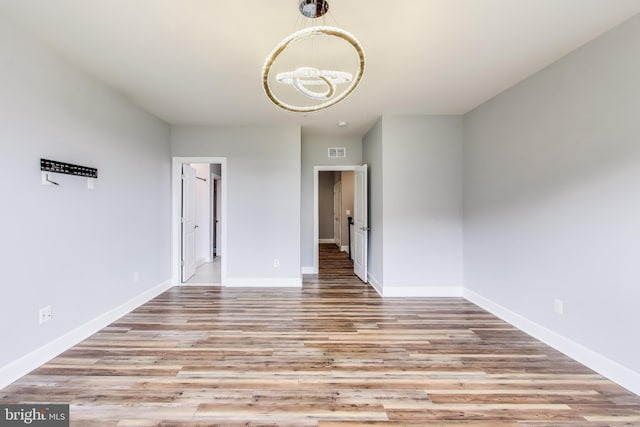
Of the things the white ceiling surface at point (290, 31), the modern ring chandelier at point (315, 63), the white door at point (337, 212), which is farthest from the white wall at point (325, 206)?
the modern ring chandelier at point (315, 63)

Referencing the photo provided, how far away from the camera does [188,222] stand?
5.14m

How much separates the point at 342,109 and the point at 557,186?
2.58m

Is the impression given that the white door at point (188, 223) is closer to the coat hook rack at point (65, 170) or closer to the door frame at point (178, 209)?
the door frame at point (178, 209)

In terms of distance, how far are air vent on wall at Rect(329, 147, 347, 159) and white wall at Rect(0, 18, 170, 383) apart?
308cm

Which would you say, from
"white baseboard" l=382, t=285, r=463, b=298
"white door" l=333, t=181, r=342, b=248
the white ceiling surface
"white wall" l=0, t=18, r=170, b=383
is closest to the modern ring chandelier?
the white ceiling surface

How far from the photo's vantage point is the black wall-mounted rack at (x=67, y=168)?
96.2 inches

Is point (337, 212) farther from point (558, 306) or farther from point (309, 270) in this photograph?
point (558, 306)

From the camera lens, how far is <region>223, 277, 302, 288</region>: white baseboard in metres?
4.74

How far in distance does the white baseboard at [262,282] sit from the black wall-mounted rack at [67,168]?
243cm

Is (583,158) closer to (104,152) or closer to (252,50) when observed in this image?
(252,50)

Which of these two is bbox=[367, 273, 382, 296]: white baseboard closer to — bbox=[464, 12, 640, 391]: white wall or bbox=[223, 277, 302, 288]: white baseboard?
bbox=[223, 277, 302, 288]: white baseboard

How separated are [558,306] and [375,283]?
239cm

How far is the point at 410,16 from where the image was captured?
84.1 inches

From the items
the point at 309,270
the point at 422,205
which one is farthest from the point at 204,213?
the point at 422,205
